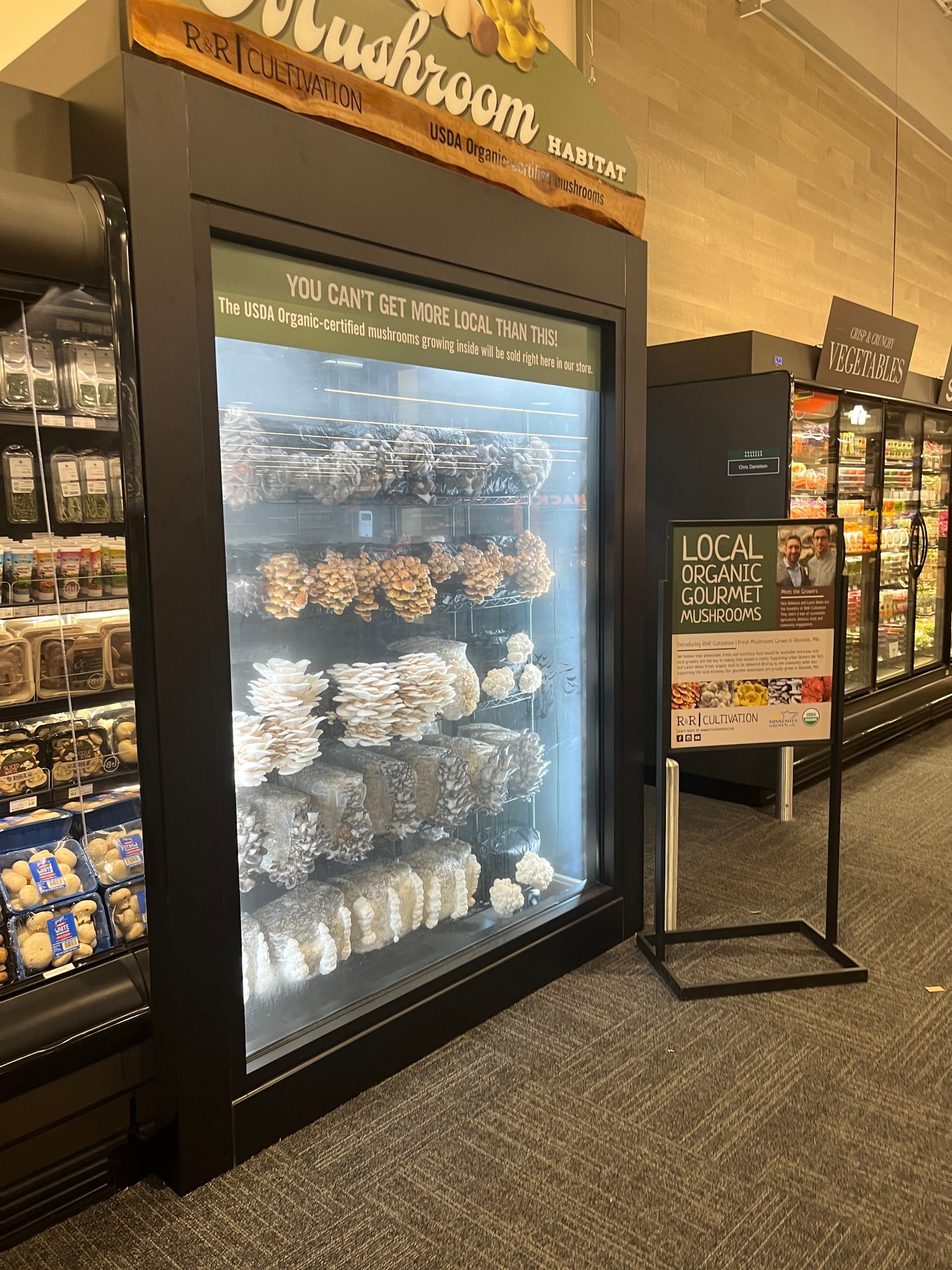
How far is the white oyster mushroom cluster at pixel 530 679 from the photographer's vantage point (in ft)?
9.78

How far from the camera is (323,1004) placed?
96.1 inches

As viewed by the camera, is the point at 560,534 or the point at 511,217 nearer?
the point at 511,217

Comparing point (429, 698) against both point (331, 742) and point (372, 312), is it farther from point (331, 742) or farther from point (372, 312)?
point (372, 312)

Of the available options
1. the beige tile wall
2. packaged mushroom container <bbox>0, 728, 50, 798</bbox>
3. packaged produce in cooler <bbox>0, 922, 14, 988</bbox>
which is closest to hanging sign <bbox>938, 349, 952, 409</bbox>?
the beige tile wall

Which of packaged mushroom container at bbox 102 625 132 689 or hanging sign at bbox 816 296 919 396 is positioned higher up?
hanging sign at bbox 816 296 919 396

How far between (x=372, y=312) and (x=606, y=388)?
93 centimetres

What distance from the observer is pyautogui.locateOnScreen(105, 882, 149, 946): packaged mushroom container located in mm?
2303


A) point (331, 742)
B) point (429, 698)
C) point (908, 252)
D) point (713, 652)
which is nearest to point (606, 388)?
point (713, 652)

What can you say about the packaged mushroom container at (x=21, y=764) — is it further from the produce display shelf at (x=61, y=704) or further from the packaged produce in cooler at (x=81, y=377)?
the packaged produce in cooler at (x=81, y=377)

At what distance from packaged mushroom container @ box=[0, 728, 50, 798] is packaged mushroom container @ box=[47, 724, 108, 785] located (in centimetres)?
2

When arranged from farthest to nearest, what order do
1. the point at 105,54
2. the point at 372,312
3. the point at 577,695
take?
1. the point at 577,695
2. the point at 372,312
3. the point at 105,54

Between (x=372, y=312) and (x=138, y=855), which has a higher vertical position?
(x=372, y=312)

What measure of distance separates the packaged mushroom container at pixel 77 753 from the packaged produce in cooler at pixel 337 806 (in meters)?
0.49

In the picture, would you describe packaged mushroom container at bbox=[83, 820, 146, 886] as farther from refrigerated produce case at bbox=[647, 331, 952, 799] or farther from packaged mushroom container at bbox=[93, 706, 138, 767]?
refrigerated produce case at bbox=[647, 331, 952, 799]
